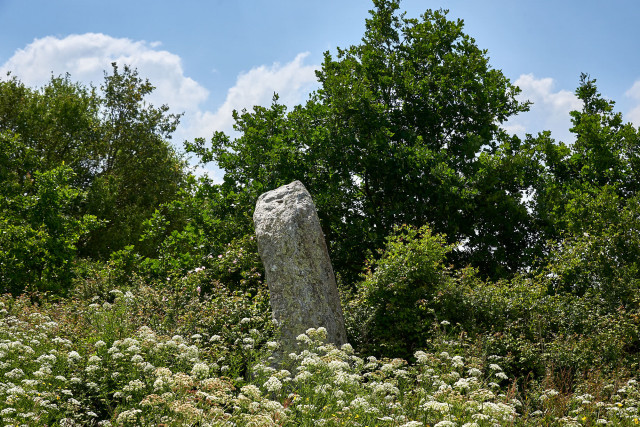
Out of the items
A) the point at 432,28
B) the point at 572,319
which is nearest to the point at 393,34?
the point at 432,28

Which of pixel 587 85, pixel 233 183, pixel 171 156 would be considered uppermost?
pixel 171 156

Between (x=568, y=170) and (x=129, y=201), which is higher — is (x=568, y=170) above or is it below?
below

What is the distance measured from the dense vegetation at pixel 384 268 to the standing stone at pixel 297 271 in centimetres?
54

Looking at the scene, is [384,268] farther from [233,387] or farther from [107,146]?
[107,146]

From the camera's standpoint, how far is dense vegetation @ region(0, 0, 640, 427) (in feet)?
18.0

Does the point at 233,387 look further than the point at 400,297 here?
No

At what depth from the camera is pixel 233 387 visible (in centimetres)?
477

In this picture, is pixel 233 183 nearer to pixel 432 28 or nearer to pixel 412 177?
pixel 412 177

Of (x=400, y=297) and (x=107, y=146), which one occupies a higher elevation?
(x=107, y=146)

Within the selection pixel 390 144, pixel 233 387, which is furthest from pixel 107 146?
pixel 233 387

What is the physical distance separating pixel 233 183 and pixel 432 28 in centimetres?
638

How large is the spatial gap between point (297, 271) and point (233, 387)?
11.2ft

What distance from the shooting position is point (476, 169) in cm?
1298

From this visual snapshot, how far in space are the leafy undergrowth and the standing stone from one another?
425 mm
